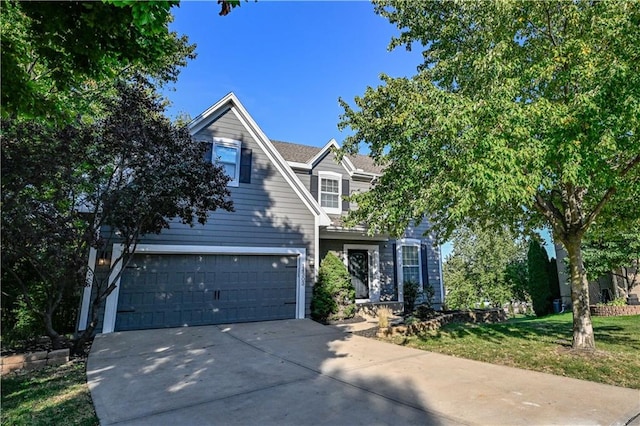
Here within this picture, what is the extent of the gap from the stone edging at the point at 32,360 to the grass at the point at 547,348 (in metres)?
6.98

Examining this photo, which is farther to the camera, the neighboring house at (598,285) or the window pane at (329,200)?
the neighboring house at (598,285)

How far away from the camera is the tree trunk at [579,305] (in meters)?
6.81

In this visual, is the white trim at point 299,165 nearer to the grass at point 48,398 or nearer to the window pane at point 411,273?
the window pane at point 411,273

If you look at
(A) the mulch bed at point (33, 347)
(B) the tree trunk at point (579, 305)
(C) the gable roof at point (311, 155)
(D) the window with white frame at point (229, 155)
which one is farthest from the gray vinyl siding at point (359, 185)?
(A) the mulch bed at point (33, 347)

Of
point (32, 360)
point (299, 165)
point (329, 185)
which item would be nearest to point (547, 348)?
point (329, 185)

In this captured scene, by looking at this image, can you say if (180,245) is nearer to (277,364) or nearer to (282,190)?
(282,190)

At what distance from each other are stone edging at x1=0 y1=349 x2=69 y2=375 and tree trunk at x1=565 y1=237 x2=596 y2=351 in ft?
32.9

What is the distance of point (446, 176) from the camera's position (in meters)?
6.34

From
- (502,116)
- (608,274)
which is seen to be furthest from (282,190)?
(608,274)

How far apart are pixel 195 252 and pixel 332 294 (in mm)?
4449

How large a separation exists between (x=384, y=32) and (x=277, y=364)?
948cm

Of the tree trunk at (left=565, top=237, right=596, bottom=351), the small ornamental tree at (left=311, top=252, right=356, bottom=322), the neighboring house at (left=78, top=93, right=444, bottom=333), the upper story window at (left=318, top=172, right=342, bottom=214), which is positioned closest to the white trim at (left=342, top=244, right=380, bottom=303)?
the neighboring house at (left=78, top=93, right=444, bottom=333)

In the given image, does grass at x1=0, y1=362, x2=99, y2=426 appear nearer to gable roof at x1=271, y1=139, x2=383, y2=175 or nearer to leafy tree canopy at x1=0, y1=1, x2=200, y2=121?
leafy tree canopy at x1=0, y1=1, x2=200, y2=121

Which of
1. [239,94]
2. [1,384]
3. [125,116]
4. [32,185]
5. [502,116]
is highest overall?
[239,94]
